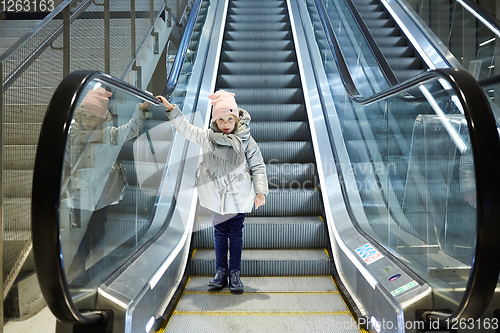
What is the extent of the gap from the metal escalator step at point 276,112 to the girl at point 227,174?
6.03 ft

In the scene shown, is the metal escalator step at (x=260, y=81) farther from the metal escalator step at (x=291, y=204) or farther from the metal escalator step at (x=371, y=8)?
the metal escalator step at (x=291, y=204)

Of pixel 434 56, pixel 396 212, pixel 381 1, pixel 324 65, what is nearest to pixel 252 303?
pixel 396 212

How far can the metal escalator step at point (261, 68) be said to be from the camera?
5.52m

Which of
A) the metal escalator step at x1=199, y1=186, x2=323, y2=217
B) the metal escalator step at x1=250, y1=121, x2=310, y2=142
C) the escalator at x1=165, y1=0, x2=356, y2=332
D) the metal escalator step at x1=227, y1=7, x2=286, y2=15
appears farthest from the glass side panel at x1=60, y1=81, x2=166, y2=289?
the metal escalator step at x1=227, y1=7, x2=286, y2=15

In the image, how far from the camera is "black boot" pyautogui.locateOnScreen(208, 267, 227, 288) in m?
2.64

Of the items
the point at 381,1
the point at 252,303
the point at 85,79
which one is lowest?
the point at 252,303

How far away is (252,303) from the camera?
250 centimetres

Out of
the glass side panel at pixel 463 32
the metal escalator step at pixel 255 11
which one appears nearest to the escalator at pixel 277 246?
the glass side panel at pixel 463 32

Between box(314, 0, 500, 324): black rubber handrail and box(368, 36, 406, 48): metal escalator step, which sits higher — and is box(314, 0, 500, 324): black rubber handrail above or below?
below

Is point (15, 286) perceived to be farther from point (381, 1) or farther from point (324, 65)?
point (381, 1)

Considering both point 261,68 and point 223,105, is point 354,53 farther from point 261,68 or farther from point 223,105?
point 223,105

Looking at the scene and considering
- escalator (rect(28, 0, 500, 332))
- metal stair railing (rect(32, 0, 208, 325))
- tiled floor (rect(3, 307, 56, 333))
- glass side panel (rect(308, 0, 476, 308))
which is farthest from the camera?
tiled floor (rect(3, 307, 56, 333))

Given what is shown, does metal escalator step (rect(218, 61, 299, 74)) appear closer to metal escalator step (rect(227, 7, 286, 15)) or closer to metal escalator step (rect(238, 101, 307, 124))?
metal escalator step (rect(238, 101, 307, 124))

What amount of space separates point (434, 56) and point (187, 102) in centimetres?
310
